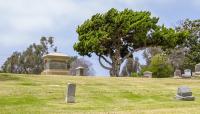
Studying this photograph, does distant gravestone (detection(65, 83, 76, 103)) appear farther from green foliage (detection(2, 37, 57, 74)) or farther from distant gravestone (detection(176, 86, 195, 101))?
green foliage (detection(2, 37, 57, 74))

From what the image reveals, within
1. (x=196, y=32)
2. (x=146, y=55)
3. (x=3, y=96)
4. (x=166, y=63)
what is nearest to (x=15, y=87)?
(x=3, y=96)

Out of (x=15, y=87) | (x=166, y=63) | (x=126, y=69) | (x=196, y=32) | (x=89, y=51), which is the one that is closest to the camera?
(x=15, y=87)

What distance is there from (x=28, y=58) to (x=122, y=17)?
2951 cm

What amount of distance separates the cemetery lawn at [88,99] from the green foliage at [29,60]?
52.3m

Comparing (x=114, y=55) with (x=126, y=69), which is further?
→ (x=126, y=69)

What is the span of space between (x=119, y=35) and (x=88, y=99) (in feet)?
120

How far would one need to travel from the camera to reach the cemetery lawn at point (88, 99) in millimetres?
18391

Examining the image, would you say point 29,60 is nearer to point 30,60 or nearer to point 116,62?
point 30,60

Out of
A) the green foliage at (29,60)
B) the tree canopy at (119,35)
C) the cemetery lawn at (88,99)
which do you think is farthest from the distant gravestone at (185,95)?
the green foliage at (29,60)

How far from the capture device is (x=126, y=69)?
252 ft

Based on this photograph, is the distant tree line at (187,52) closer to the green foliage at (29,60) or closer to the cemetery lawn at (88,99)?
the green foliage at (29,60)

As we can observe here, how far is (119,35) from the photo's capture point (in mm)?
59031

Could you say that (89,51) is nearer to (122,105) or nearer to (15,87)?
(15,87)

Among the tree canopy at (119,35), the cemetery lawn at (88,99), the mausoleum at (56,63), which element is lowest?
the cemetery lawn at (88,99)
